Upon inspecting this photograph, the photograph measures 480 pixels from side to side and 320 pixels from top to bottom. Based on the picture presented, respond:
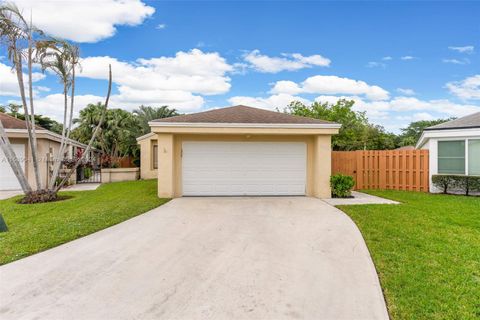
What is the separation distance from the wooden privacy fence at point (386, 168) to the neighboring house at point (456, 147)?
46 centimetres

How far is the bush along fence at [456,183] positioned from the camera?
11047mm

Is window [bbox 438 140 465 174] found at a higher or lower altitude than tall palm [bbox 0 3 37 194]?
lower

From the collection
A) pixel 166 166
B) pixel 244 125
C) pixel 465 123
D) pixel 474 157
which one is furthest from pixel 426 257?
pixel 465 123

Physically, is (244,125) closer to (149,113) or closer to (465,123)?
(465,123)

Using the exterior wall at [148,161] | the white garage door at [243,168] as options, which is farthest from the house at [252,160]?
the exterior wall at [148,161]

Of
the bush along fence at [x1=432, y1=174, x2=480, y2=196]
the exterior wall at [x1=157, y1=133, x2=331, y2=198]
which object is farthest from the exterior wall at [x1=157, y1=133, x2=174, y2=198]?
the bush along fence at [x1=432, y1=174, x2=480, y2=196]

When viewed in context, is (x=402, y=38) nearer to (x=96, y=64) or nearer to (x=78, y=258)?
(x=96, y=64)

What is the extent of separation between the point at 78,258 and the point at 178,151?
6570 millimetres

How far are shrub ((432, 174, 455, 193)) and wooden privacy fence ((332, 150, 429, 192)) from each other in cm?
48

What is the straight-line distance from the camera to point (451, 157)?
1192 centimetres

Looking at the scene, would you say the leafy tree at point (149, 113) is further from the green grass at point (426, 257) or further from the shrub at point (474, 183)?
the shrub at point (474, 183)

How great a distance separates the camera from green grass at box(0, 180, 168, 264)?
16.8 feet

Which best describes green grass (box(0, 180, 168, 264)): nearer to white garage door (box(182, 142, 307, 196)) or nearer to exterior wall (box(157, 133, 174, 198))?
exterior wall (box(157, 133, 174, 198))

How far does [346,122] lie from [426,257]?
99.2 feet
